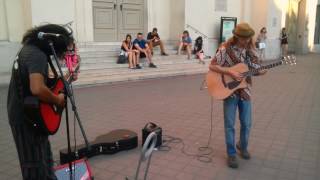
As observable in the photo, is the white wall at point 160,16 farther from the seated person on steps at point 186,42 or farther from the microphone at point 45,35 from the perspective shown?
the microphone at point 45,35

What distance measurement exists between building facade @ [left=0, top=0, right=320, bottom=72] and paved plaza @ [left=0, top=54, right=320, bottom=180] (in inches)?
110

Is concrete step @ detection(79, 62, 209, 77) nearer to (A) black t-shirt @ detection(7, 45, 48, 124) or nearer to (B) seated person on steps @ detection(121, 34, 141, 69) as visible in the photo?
(B) seated person on steps @ detection(121, 34, 141, 69)

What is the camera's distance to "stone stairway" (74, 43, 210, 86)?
1042 cm

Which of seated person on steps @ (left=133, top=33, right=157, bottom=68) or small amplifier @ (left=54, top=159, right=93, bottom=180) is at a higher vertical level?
seated person on steps @ (left=133, top=33, right=157, bottom=68)

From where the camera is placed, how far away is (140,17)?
46.9 ft

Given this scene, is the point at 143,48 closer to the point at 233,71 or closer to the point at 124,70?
the point at 124,70


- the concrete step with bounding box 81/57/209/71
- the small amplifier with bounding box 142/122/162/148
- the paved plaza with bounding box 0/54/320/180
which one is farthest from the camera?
the concrete step with bounding box 81/57/209/71

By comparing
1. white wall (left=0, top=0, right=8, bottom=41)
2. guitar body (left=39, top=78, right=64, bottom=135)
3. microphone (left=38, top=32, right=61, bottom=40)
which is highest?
white wall (left=0, top=0, right=8, bottom=41)

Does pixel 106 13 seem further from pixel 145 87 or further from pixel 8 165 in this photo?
pixel 8 165

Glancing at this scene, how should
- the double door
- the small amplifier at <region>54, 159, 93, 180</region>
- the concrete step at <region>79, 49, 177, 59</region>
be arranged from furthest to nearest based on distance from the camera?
the double door, the concrete step at <region>79, 49, 177, 59</region>, the small amplifier at <region>54, 159, 93, 180</region>

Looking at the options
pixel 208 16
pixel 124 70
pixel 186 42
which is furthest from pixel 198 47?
pixel 124 70

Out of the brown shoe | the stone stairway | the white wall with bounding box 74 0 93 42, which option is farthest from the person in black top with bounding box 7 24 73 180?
the white wall with bounding box 74 0 93 42

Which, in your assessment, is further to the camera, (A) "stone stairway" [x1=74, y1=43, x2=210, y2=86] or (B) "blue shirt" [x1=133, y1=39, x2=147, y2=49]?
(B) "blue shirt" [x1=133, y1=39, x2=147, y2=49]

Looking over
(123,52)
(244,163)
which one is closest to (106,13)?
(123,52)
